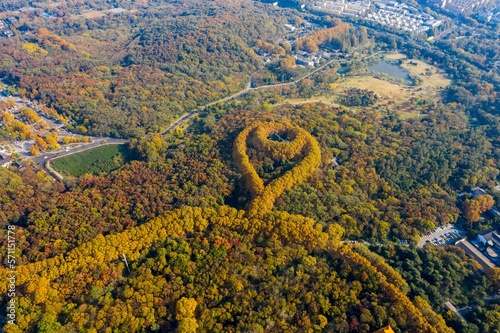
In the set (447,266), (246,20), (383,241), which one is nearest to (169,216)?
(383,241)

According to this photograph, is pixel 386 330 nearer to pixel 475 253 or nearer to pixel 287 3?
pixel 475 253

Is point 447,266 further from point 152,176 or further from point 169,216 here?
point 152,176

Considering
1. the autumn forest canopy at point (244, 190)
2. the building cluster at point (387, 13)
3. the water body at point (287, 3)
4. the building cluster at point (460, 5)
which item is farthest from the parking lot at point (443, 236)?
the water body at point (287, 3)

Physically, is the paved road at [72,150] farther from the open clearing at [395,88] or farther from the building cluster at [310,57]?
the building cluster at [310,57]

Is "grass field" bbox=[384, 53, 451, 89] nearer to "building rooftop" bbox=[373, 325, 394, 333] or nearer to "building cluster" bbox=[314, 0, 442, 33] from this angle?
"building cluster" bbox=[314, 0, 442, 33]

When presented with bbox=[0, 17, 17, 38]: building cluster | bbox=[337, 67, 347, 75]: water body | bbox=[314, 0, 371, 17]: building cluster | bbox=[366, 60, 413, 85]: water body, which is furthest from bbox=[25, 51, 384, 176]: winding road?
bbox=[0, 17, 17, 38]: building cluster
